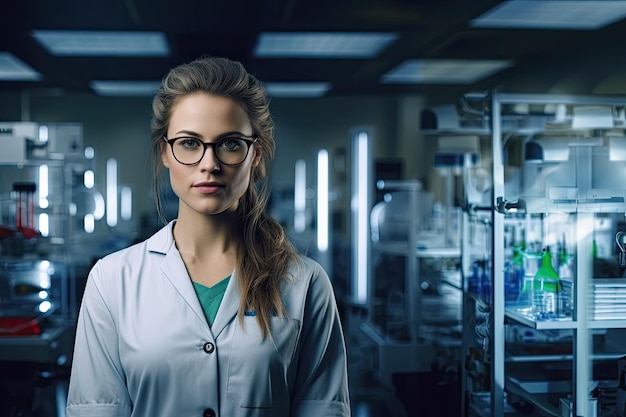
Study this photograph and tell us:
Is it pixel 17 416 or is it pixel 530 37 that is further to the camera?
pixel 530 37

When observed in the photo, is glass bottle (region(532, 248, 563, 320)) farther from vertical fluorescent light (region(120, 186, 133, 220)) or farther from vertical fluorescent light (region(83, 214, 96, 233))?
vertical fluorescent light (region(120, 186, 133, 220))

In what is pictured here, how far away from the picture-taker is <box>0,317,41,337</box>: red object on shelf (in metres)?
4.30

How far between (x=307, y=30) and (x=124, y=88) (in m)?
3.09

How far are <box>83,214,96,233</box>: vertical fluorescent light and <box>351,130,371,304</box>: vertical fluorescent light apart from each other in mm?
2073

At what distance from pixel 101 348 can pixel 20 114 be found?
5769 mm

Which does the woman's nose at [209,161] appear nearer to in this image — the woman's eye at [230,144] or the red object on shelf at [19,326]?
the woman's eye at [230,144]

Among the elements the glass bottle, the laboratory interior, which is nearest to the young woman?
the laboratory interior

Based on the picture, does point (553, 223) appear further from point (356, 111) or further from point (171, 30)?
point (356, 111)

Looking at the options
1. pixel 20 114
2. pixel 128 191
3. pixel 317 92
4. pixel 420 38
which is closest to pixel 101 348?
pixel 420 38

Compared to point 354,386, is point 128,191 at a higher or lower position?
higher

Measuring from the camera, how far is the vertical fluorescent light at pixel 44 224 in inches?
161

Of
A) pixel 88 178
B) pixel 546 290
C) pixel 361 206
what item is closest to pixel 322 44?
pixel 361 206

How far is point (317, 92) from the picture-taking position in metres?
8.76

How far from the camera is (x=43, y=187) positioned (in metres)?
4.18
